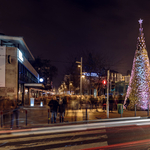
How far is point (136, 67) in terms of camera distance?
2036 centimetres

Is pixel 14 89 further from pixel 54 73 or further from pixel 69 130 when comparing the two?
pixel 54 73

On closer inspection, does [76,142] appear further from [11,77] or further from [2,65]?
[2,65]

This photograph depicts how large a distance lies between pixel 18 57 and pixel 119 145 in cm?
2011

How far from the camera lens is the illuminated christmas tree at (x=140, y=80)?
19641 millimetres

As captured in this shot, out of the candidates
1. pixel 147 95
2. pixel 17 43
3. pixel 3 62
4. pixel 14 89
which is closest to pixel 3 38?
pixel 17 43

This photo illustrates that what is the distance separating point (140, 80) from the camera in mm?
19891

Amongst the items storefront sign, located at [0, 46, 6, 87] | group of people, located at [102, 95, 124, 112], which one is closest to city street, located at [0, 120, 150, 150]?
group of people, located at [102, 95, 124, 112]

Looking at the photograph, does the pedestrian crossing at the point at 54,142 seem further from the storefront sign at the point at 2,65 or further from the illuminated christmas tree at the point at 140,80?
the storefront sign at the point at 2,65

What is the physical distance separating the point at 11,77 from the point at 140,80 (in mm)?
16720

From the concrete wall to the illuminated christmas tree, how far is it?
1506 cm

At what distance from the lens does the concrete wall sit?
21.8 metres

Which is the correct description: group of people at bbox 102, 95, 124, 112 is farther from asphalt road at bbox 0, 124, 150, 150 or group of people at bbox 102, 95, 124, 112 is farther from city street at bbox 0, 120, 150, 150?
asphalt road at bbox 0, 124, 150, 150

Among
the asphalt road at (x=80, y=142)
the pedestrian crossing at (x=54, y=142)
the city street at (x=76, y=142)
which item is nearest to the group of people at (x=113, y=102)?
the city street at (x=76, y=142)

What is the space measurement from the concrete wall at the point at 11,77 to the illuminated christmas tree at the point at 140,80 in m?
15.1
